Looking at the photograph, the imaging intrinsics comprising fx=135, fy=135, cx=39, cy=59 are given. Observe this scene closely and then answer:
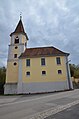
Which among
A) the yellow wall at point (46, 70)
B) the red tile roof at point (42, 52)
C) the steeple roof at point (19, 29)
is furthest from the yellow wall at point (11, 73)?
the steeple roof at point (19, 29)

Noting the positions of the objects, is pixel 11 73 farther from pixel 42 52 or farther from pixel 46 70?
pixel 42 52

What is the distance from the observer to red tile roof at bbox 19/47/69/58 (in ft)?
104

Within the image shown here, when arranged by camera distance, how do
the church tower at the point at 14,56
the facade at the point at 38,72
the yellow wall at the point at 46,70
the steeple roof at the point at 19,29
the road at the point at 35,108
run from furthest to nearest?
the steeple roof at the point at 19,29 < the church tower at the point at 14,56 < the yellow wall at the point at 46,70 < the facade at the point at 38,72 < the road at the point at 35,108

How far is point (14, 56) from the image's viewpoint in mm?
34281

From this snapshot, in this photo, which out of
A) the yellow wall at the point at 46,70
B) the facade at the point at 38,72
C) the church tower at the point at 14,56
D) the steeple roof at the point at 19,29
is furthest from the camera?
the steeple roof at the point at 19,29

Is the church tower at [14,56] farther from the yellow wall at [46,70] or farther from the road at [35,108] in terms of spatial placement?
the road at [35,108]

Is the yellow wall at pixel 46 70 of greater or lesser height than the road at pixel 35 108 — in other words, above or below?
above

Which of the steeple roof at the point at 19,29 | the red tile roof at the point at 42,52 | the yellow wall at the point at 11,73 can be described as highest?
the steeple roof at the point at 19,29

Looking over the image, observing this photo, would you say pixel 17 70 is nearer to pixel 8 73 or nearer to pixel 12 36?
pixel 8 73

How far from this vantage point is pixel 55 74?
29750 millimetres

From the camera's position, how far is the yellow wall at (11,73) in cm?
3164

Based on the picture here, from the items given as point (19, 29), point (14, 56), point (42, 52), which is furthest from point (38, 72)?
point (19, 29)

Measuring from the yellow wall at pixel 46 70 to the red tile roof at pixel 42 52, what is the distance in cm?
103

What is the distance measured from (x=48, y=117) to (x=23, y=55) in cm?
2699
